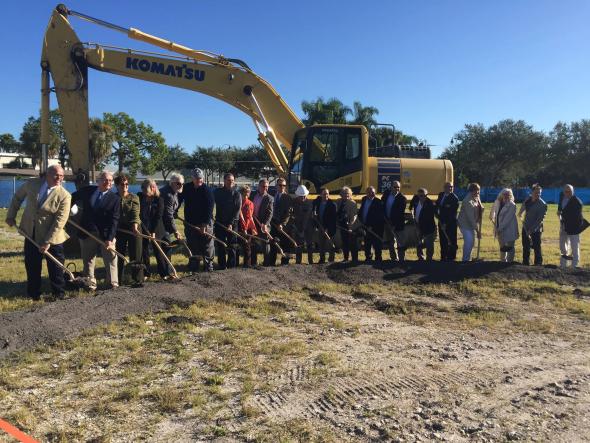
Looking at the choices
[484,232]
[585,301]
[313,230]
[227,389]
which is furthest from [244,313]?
[484,232]

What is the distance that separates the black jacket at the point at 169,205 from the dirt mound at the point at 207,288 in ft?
3.49

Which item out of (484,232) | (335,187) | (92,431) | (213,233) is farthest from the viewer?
(484,232)

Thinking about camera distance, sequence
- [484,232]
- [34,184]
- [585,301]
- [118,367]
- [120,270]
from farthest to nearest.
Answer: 1. [484,232]
2. [120,270]
3. [585,301]
4. [34,184]
5. [118,367]

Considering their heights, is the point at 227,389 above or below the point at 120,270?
below

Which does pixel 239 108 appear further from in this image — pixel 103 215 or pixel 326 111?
pixel 326 111

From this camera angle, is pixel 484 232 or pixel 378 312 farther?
pixel 484 232

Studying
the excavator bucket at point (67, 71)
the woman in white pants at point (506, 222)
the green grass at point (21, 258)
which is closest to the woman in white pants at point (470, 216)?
the woman in white pants at point (506, 222)

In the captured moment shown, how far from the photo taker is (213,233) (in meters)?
8.80

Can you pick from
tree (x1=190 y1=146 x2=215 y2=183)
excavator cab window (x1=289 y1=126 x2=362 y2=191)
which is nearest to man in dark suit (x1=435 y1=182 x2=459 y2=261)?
excavator cab window (x1=289 y1=126 x2=362 y2=191)

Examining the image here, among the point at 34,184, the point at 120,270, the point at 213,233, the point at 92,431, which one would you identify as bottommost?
the point at 92,431

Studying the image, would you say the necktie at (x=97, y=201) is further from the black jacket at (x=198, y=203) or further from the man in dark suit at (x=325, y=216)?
the man in dark suit at (x=325, y=216)

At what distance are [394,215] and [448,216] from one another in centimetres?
105

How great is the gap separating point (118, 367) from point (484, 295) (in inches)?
214

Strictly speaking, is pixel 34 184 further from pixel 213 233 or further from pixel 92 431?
pixel 92 431
